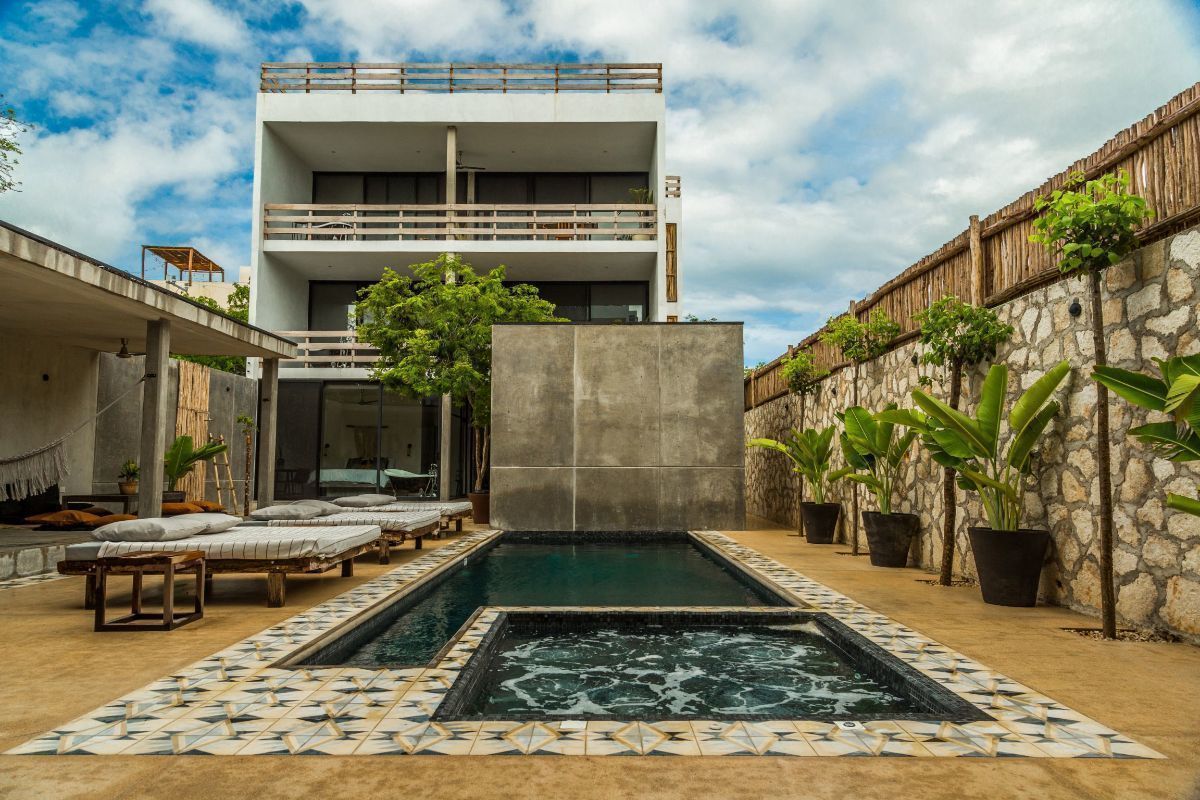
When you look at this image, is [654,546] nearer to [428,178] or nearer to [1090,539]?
[1090,539]

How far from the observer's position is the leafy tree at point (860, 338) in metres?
8.90

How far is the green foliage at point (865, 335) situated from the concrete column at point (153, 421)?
763 cm

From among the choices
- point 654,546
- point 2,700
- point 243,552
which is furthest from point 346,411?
point 2,700

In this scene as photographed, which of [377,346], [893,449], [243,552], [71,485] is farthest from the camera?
[377,346]

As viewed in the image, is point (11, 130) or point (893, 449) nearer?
point (893, 449)

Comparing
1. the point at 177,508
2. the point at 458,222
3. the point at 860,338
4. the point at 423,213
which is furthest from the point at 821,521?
the point at 423,213

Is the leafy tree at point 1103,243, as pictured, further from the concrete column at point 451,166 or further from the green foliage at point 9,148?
the green foliage at point 9,148

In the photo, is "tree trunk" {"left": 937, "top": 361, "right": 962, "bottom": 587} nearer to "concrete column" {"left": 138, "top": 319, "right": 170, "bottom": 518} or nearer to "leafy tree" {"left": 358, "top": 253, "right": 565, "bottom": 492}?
"concrete column" {"left": 138, "top": 319, "right": 170, "bottom": 518}

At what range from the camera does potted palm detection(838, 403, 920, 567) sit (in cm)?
802

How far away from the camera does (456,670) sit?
12.4 ft

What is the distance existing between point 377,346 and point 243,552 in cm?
899

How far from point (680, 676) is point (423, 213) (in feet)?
54.5

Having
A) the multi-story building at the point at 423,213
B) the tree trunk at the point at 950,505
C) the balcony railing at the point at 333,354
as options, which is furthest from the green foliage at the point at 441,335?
the tree trunk at the point at 950,505

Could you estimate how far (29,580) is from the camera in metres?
6.89
